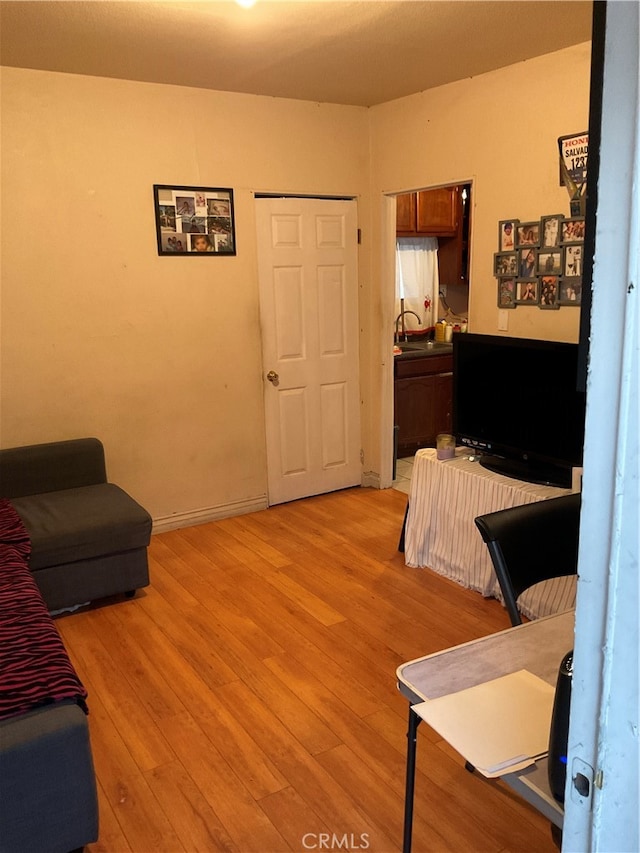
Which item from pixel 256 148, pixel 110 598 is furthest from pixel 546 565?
pixel 256 148

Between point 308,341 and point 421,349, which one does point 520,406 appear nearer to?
point 308,341

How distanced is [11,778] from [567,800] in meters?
1.52

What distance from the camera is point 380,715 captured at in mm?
2506

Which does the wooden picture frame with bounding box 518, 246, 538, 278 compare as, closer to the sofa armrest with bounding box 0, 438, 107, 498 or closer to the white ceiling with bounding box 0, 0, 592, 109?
the white ceiling with bounding box 0, 0, 592, 109

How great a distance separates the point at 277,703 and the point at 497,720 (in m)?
1.50

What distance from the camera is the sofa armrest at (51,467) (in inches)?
142

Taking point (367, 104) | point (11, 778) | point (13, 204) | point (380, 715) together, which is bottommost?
point (380, 715)

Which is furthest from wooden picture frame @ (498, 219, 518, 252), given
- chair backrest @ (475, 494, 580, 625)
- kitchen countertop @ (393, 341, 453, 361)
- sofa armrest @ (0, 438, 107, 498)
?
sofa armrest @ (0, 438, 107, 498)

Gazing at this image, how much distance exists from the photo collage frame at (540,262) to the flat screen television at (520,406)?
0.37 meters

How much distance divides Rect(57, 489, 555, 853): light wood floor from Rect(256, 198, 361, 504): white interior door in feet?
2.63

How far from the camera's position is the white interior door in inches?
176

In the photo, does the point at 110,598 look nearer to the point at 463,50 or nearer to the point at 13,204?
the point at 13,204

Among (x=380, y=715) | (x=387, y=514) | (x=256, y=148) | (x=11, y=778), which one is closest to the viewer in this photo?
(x=11, y=778)

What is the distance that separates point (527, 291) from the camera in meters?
3.65
